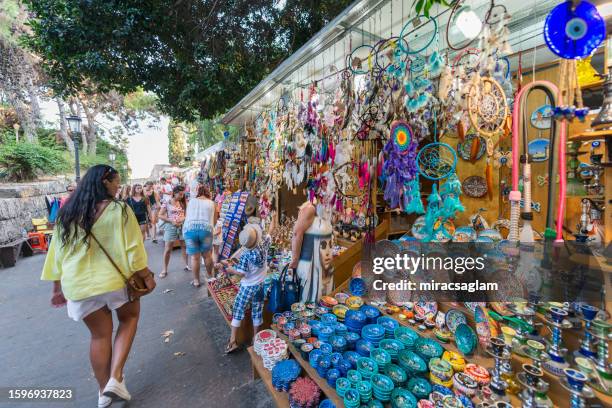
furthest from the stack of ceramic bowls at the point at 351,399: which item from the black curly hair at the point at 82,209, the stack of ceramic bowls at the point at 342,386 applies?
the black curly hair at the point at 82,209

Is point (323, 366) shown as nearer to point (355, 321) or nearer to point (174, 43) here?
point (355, 321)

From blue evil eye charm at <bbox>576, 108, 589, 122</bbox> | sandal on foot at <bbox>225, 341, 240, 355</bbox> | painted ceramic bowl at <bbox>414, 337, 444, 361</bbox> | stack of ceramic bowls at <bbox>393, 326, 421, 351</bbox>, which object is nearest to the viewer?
blue evil eye charm at <bbox>576, 108, 589, 122</bbox>

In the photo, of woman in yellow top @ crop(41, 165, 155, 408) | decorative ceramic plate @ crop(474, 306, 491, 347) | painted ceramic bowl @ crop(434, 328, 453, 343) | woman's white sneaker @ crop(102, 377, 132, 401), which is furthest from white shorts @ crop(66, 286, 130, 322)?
decorative ceramic plate @ crop(474, 306, 491, 347)

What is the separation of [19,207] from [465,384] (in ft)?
29.4

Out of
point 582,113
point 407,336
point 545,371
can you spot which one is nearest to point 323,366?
point 407,336

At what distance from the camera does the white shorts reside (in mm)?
1684

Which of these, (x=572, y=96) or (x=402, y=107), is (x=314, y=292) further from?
(x=572, y=96)

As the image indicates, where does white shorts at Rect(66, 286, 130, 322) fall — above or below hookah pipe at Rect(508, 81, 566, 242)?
below

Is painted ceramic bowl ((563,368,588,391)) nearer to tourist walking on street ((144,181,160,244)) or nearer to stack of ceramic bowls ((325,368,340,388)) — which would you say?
stack of ceramic bowls ((325,368,340,388))

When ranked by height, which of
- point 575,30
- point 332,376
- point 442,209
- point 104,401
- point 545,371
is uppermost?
point 575,30

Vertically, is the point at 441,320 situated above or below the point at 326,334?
above

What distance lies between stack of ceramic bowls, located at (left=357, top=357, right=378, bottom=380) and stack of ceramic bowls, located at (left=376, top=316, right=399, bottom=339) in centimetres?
21

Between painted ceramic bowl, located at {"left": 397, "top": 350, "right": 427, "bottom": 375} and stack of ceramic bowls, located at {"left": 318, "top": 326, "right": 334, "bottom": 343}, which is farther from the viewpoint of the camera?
stack of ceramic bowls, located at {"left": 318, "top": 326, "right": 334, "bottom": 343}

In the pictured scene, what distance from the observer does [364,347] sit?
5.30ft
